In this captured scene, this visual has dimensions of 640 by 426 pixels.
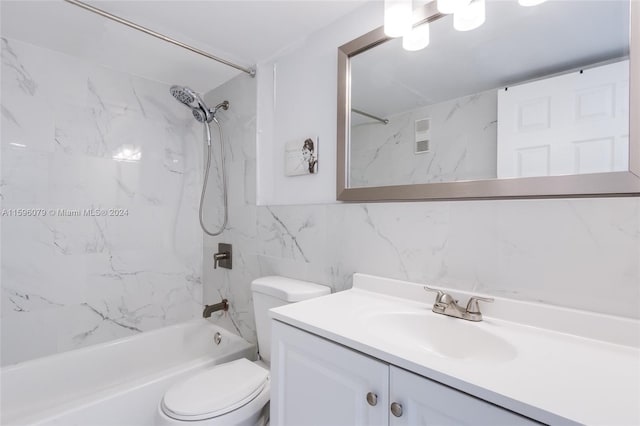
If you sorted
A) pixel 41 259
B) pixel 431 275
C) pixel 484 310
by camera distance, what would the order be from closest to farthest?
1. pixel 484 310
2. pixel 431 275
3. pixel 41 259

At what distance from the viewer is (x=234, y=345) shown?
193 cm

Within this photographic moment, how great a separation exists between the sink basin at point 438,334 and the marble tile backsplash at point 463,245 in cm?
16

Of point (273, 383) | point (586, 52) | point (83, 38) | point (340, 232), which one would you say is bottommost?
point (273, 383)

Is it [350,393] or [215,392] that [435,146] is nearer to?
[350,393]

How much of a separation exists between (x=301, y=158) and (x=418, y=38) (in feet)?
2.54

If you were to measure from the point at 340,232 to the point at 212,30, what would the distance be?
4.12ft

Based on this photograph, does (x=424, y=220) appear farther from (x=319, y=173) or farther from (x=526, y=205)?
(x=319, y=173)

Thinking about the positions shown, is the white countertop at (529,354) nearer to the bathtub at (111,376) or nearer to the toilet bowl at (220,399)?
the toilet bowl at (220,399)

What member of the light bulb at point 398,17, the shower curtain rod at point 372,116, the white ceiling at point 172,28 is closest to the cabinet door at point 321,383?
the shower curtain rod at point 372,116

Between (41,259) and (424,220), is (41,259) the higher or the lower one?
the lower one

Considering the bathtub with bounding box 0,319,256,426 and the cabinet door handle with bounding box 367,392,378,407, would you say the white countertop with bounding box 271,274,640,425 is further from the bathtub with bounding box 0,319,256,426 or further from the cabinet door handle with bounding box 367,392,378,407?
the bathtub with bounding box 0,319,256,426

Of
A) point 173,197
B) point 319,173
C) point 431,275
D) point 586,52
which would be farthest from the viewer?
point 173,197

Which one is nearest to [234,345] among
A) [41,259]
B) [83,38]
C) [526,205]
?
[41,259]

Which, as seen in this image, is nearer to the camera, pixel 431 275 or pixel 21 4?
pixel 431 275
